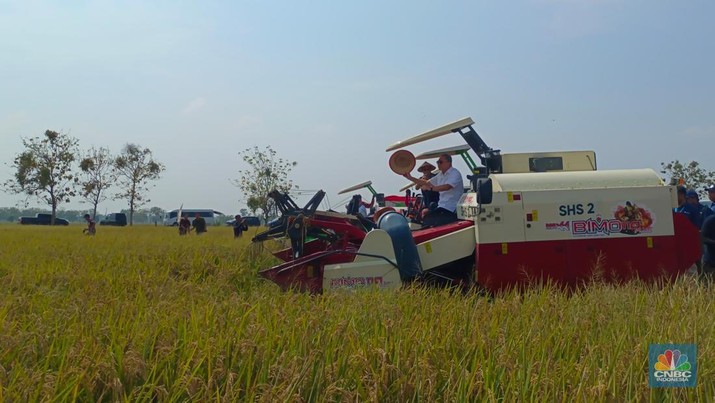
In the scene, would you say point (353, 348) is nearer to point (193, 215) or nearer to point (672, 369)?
point (672, 369)

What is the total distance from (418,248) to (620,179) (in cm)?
242

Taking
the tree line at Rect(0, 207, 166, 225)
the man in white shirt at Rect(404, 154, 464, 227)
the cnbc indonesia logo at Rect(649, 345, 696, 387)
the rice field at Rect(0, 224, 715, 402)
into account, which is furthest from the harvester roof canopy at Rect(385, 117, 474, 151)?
the tree line at Rect(0, 207, 166, 225)

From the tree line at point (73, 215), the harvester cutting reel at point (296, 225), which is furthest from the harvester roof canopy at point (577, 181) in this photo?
the tree line at point (73, 215)

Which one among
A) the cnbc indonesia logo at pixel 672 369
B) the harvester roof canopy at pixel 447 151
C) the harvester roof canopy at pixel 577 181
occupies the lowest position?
the cnbc indonesia logo at pixel 672 369

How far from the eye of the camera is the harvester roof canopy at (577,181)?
702 centimetres

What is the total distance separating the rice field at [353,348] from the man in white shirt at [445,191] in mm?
2857

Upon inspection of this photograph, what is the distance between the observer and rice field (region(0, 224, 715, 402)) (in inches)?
119

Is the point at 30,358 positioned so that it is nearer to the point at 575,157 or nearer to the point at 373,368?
the point at 373,368

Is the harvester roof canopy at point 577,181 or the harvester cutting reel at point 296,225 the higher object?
the harvester roof canopy at point 577,181

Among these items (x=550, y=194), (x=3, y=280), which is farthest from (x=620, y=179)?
(x=3, y=280)

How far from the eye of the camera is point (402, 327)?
4.15m

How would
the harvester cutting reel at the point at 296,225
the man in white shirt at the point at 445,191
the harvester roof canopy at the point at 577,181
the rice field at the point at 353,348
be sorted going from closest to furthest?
the rice field at the point at 353,348
the harvester roof canopy at the point at 577,181
the harvester cutting reel at the point at 296,225
the man in white shirt at the point at 445,191

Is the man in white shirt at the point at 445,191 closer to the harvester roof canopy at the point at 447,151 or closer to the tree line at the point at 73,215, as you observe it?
the harvester roof canopy at the point at 447,151

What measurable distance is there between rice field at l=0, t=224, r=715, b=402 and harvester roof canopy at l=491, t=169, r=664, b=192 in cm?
182
